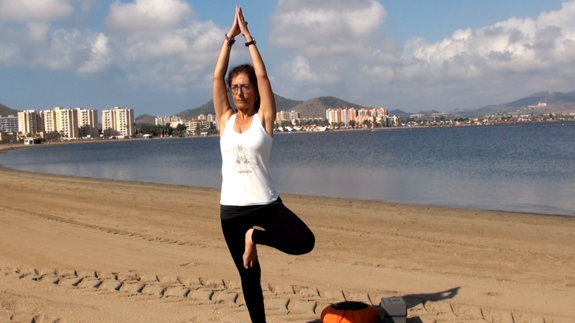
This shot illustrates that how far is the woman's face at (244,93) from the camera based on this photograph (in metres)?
3.94

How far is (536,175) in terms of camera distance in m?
25.9

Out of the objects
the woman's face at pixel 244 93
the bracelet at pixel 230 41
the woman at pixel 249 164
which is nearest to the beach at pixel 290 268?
the woman at pixel 249 164

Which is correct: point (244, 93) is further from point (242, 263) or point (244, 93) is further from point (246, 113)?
point (242, 263)

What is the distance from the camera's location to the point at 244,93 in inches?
156

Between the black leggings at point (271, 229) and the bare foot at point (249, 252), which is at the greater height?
the black leggings at point (271, 229)

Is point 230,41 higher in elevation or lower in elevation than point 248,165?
higher

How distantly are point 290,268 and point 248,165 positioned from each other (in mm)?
3499

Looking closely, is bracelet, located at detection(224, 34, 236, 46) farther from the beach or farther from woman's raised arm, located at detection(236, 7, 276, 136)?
the beach

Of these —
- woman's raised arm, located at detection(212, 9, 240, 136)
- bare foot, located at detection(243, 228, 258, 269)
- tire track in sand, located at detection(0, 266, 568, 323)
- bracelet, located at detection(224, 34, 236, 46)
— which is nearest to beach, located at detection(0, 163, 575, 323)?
tire track in sand, located at detection(0, 266, 568, 323)

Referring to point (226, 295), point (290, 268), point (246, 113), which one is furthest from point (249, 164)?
point (290, 268)

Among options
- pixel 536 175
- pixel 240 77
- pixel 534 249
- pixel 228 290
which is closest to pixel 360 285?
pixel 228 290

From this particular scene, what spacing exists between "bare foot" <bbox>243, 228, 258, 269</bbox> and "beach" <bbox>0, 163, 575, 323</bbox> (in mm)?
1080

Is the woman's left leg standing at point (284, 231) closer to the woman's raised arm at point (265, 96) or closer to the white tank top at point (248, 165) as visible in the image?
the white tank top at point (248, 165)

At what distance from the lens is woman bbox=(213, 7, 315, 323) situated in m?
3.76
